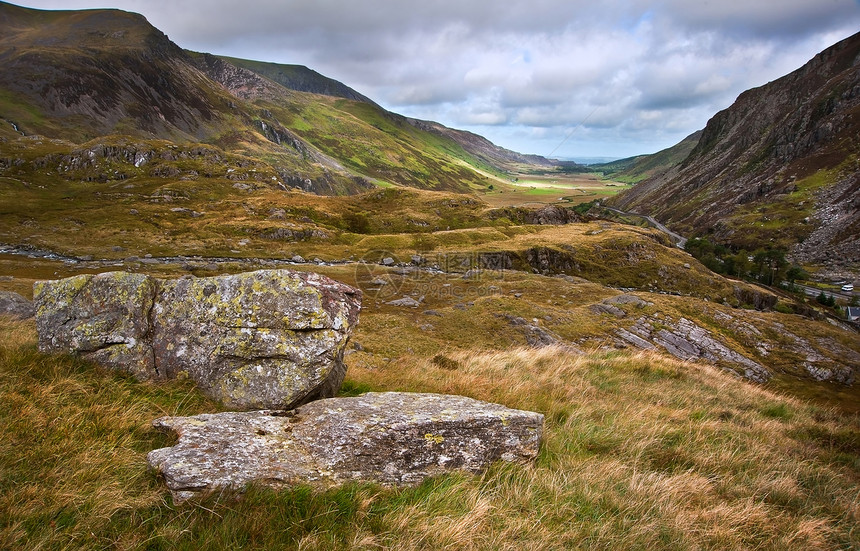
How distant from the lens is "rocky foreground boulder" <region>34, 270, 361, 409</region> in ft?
25.9

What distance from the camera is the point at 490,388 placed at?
10758mm

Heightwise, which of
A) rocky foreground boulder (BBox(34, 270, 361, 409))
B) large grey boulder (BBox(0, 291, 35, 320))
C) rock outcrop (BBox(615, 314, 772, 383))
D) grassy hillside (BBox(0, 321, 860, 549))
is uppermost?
rocky foreground boulder (BBox(34, 270, 361, 409))

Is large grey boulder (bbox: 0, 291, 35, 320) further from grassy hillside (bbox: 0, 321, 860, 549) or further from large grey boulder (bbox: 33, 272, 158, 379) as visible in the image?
large grey boulder (bbox: 33, 272, 158, 379)

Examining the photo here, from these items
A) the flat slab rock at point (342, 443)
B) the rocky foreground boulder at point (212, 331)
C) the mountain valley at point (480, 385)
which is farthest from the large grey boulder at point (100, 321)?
the flat slab rock at point (342, 443)

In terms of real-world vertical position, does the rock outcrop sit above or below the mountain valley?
below

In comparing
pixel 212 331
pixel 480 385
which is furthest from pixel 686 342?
pixel 212 331

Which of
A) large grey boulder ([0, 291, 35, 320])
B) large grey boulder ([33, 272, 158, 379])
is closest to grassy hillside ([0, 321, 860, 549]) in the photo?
large grey boulder ([33, 272, 158, 379])

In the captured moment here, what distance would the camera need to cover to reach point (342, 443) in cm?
619

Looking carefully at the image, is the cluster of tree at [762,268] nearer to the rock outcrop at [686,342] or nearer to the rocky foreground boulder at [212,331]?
the rock outcrop at [686,342]

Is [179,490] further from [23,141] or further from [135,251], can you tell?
[23,141]

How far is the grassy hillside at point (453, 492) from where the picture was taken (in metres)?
4.35

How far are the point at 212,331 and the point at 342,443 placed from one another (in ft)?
13.7

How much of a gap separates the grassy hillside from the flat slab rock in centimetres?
28

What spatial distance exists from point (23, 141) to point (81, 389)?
202 m
